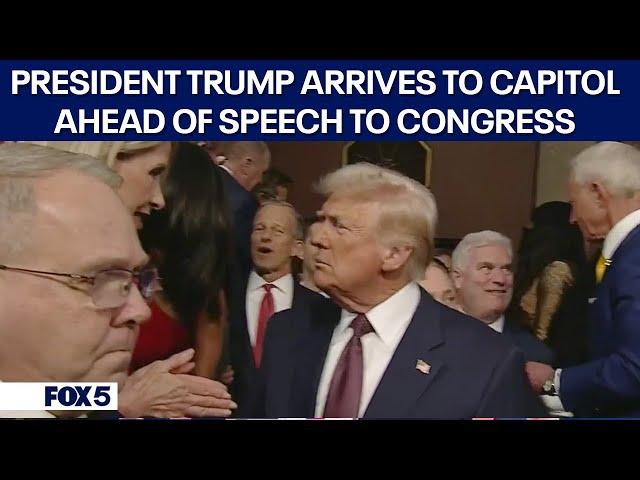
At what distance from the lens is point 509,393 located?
512 centimetres

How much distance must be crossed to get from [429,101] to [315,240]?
690mm

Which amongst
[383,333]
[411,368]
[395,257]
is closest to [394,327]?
[383,333]

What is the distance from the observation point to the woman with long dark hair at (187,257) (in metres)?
5.16

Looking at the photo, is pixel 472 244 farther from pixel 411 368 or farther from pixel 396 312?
pixel 411 368

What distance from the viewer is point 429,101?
516 cm

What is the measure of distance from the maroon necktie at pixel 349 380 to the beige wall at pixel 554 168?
33.1 inches

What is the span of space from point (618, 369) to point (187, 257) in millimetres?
1699

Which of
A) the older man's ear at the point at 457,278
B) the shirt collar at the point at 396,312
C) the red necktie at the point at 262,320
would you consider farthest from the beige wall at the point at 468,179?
the red necktie at the point at 262,320

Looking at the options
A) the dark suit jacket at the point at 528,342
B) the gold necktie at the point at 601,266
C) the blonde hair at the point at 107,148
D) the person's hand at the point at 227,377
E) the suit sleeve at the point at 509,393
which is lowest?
the suit sleeve at the point at 509,393

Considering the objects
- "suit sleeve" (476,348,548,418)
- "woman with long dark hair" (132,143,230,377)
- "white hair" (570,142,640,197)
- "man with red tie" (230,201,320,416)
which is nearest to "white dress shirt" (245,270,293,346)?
"man with red tie" (230,201,320,416)

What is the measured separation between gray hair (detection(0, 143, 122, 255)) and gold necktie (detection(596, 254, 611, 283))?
1.86 m

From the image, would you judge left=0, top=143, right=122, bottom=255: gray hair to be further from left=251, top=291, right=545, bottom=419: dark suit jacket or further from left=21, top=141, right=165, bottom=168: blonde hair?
left=251, top=291, right=545, bottom=419: dark suit jacket

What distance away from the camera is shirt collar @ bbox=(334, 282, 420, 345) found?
5.14 meters

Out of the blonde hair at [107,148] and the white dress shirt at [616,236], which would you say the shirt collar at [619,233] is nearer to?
the white dress shirt at [616,236]
